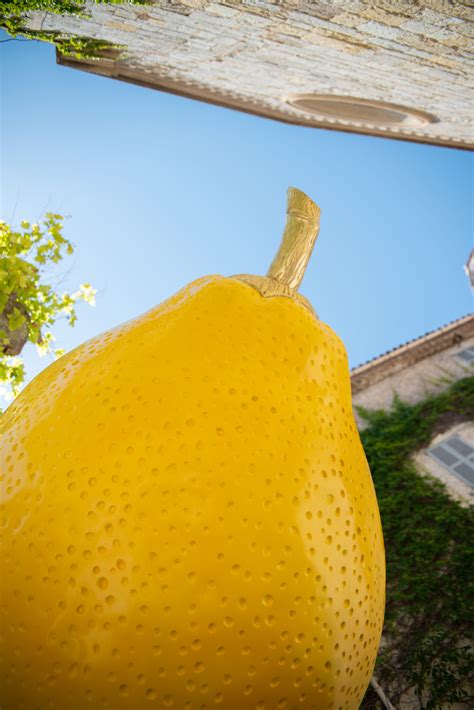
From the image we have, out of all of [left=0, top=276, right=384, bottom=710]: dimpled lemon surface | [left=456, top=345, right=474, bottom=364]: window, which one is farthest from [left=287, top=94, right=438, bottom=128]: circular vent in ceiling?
[left=0, top=276, right=384, bottom=710]: dimpled lemon surface

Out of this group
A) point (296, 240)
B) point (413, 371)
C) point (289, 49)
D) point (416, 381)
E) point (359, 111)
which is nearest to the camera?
point (296, 240)

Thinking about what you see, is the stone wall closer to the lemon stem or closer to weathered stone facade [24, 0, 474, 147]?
weathered stone facade [24, 0, 474, 147]

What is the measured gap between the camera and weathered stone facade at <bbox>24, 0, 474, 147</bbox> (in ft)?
10.3

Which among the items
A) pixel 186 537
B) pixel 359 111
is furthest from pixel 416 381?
pixel 186 537

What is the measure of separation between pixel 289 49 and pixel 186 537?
416cm

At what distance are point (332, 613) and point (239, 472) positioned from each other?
0.45m

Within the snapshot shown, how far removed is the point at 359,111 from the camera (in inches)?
251

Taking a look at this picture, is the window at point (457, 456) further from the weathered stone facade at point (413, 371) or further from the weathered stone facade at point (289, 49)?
the weathered stone facade at point (289, 49)

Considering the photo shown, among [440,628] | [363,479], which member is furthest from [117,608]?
[440,628]

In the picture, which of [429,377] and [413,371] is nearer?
[429,377]

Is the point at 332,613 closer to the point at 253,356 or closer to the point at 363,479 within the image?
the point at 363,479

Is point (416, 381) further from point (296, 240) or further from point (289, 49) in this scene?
point (296, 240)

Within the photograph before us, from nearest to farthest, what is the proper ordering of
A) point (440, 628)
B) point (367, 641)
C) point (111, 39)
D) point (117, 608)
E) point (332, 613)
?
point (117, 608), point (332, 613), point (367, 641), point (111, 39), point (440, 628)

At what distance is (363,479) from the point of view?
4.74ft
